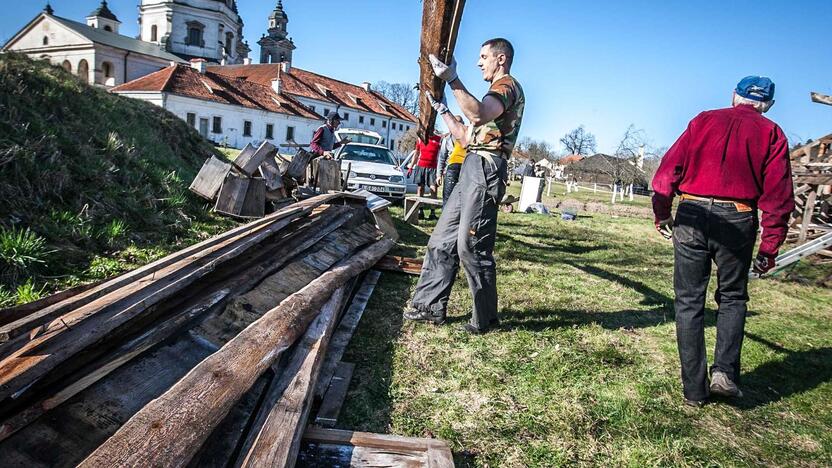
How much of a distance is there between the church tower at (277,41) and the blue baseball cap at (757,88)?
77669 millimetres

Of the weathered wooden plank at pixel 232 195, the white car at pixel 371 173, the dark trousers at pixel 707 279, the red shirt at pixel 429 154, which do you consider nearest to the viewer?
the dark trousers at pixel 707 279

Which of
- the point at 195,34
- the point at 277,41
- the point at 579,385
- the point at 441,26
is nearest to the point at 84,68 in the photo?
the point at 195,34

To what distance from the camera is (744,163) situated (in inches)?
113

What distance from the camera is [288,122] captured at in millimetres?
49188

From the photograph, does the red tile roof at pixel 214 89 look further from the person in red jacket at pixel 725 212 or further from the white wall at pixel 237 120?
the person in red jacket at pixel 725 212

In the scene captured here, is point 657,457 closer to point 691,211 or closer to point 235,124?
point 691,211

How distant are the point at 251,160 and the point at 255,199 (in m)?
0.58

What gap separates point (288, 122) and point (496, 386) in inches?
1952

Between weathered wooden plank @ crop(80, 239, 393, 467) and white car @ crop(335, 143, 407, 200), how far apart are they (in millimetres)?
9303

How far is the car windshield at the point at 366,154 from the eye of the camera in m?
13.2

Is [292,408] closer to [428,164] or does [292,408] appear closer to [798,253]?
[798,253]

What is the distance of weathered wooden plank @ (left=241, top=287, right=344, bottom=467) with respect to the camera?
70.8 inches

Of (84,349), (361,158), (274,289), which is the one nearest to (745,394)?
(274,289)

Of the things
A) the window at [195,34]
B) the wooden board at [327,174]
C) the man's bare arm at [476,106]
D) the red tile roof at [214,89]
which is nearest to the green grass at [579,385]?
the man's bare arm at [476,106]
